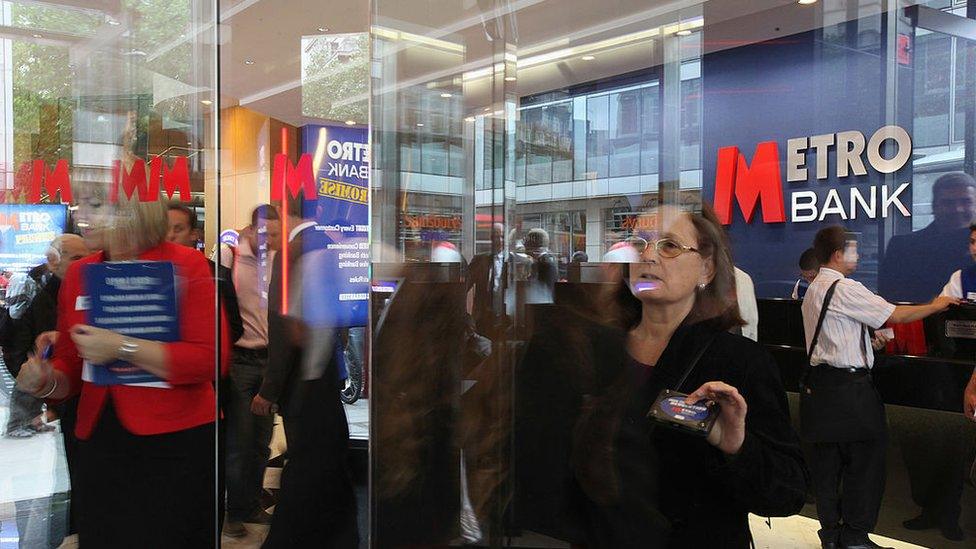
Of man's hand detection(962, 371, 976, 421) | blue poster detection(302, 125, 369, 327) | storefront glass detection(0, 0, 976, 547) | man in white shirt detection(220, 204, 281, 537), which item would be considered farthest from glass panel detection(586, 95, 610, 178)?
man's hand detection(962, 371, 976, 421)

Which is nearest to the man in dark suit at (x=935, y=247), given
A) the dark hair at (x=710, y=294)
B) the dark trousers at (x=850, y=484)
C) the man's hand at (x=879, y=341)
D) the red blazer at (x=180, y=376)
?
the man's hand at (x=879, y=341)

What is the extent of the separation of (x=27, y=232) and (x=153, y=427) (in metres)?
1.42

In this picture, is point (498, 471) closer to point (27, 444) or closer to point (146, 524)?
point (146, 524)

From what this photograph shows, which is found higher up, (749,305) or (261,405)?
(749,305)

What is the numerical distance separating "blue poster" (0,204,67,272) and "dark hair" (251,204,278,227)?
3.07 feet

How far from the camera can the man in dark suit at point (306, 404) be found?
1.99 meters

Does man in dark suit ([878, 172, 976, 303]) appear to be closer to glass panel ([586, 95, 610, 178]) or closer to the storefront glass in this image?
the storefront glass

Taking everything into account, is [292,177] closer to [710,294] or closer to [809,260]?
[710,294]

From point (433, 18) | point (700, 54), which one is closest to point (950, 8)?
point (700, 54)

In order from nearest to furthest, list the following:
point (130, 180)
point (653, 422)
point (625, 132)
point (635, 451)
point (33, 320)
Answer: point (653, 422)
point (635, 451)
point (625, 132)
point (130, 180)
point (33, 320)

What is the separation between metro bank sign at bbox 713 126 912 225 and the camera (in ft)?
7.68

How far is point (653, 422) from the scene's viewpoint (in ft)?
4.36

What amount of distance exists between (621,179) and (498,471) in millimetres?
771

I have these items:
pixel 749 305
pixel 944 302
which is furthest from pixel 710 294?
pixel 944 302
